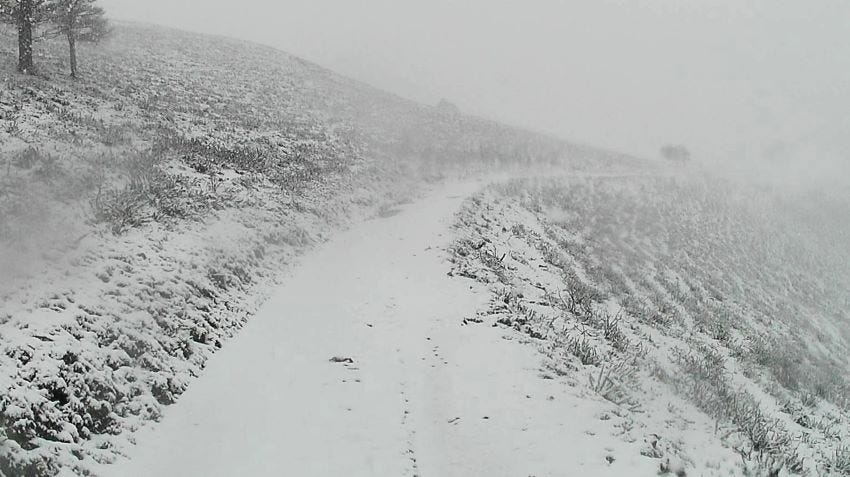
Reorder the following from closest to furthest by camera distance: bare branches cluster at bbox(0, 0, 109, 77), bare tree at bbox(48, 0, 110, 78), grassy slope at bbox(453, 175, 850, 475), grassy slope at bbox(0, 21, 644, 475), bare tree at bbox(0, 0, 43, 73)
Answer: grassy slope at bbox(0, 21, 644, 475) → grassy slope at bbox(453, 175, 850, 475) → bare tree at bbox(0, 0, 43, 73) → bare branches cluster at bbox(0, 0, 109, 77) → bare tree at bbox(48, 0, 110, 78)

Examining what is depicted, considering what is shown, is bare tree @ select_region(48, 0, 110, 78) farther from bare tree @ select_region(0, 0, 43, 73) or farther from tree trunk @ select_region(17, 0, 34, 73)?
tree trunk @ select_region(17, 0, 34, 73)

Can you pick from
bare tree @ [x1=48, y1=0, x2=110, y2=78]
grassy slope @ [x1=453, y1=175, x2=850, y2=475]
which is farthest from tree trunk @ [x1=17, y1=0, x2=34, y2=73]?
grassy slope @ [x1=453, y1=175, x2=850, y2=475]

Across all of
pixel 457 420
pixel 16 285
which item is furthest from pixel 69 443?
pixel 457 420

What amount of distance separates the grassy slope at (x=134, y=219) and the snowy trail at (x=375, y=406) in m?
0.72

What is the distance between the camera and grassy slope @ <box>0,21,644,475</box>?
6578 millimetres

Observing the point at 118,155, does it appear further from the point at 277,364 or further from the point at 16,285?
the point at 277,364

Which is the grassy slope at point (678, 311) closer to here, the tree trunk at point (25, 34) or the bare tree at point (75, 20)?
the tree trunk at point (25, 34)

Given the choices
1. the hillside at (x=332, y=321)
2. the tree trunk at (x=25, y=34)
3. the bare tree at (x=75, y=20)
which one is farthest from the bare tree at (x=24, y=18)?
the bare tree at (x=75, y=20)

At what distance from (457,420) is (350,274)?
6905 millimetres

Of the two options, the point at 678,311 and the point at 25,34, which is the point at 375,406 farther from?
the point at 25,34

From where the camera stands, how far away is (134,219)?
1122 cm

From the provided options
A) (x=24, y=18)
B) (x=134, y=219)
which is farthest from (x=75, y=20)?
(x=134, y=219)

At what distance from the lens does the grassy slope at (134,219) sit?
21.6 feet

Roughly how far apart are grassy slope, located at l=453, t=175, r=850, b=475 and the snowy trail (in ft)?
3.44
